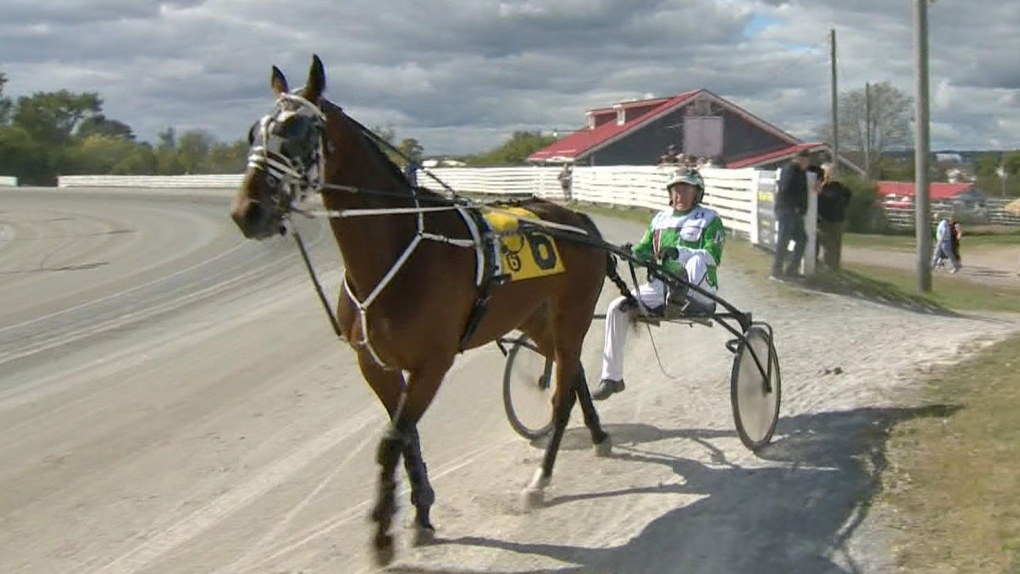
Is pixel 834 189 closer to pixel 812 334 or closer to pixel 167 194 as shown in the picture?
pixel 812 334

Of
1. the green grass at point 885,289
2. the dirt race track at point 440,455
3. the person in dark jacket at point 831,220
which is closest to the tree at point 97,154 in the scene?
the green grass at point 885,289

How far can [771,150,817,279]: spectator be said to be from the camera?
15.0m

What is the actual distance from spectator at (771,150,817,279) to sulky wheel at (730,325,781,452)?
782 cm

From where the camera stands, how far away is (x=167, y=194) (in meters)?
53.6

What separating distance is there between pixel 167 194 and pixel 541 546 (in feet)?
167

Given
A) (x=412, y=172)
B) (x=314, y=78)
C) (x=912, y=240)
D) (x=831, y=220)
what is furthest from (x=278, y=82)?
(x=912, y=240)

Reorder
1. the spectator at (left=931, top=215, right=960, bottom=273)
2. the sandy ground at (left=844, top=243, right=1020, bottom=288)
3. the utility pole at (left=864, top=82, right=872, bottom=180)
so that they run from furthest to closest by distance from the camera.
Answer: the utility pole at (left=864, top=82, right=872, bottom=180), the spectator at (left=931, top=215, right=960, bottom=273), the sandy ground at (left=844, top=243, right=1020, bottom=288)

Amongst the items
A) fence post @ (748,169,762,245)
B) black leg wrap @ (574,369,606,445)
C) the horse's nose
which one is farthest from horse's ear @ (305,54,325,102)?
fence post @ (748,169,762,245)

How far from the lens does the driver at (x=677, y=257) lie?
7340 millimetres

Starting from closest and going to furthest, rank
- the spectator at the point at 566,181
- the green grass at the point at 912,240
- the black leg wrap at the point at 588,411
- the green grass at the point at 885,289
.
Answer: the black leg wrap at the point at 588,411 → the green grass at the point at 885,289 → the green grass at the point at 912,240 → the spectator at the point at 566,181

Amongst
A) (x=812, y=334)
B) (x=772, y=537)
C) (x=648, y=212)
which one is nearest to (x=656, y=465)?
(x=772, y=537)

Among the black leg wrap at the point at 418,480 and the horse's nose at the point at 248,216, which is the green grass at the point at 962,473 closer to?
the black leg wrap at the point at 418,480

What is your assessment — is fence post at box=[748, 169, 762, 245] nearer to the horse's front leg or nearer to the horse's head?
the horse's front leg

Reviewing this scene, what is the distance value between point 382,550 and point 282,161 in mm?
1740
